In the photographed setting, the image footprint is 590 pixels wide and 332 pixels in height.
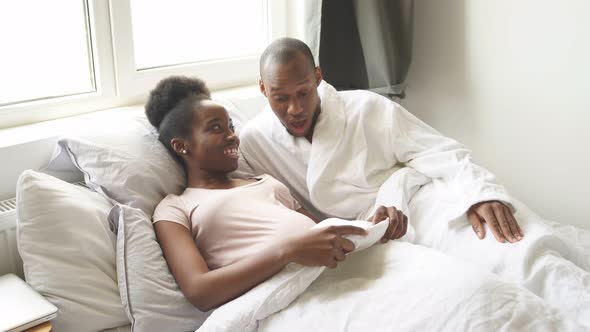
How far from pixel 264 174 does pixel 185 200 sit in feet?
0.97

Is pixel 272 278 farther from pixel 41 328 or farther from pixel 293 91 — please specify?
pixel 293 91

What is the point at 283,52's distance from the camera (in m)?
1.93

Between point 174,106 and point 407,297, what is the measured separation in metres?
0.88

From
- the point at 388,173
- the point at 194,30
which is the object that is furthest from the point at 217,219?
the point at 194,30

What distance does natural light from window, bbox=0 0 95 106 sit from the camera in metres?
2.01

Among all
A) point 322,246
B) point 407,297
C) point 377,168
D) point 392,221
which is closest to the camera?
point 407,297

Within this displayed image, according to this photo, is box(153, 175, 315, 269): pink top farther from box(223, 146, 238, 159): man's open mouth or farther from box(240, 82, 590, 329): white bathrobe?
box(240, 82, 590, 329): white bathrobe

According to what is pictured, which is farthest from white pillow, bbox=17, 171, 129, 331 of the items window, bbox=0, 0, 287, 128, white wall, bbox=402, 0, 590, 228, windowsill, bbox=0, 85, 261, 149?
white wall, bbox=402, 0, 590, 228

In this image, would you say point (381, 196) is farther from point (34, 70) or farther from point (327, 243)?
point (34, 70)

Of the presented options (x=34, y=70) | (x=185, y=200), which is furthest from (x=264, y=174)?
(x=34, y=70)

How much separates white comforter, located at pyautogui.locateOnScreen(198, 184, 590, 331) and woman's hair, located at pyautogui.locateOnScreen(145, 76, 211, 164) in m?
0.54

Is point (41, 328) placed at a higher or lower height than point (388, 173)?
lower

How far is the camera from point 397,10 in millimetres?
2580

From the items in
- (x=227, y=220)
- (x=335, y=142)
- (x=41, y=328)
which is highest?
(x=335, y=142)
